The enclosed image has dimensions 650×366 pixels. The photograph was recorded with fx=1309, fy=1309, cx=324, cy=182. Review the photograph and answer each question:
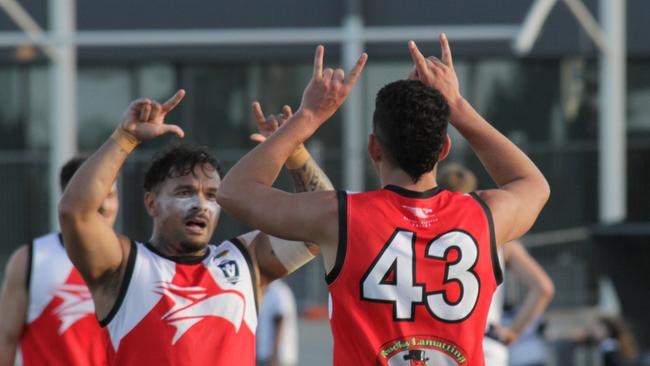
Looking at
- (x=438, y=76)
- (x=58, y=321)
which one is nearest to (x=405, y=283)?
(x=438, y=76)

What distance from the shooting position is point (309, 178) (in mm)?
4840

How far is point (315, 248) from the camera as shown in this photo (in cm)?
474

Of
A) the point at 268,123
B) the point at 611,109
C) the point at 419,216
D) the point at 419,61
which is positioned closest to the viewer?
the point at 419,216

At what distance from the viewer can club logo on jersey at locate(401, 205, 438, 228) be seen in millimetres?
4000

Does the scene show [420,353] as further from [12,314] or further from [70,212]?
[12,314]

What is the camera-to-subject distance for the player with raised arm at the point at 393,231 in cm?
393

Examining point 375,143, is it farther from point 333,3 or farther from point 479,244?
point 333,3

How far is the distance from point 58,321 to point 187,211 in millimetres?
1289

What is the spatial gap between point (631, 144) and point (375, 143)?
19.5 meters

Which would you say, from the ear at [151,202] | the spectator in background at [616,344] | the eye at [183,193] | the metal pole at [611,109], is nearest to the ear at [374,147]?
the eye at [183,193]

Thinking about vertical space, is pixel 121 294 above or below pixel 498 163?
below

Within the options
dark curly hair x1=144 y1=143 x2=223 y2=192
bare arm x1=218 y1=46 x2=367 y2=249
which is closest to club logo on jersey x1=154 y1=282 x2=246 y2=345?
dark curly hair x1=144 y1=143 x2=223 y2=192

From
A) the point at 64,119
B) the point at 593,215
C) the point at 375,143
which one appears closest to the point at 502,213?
the point at 375,143

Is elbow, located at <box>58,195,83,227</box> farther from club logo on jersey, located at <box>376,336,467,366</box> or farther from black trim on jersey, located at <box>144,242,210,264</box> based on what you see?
club logo on jersey, located at <box>376,336,467,366</box>
